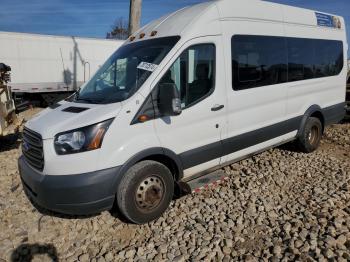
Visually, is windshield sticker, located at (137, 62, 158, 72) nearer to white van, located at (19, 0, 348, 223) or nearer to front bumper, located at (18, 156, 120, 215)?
white van, located at (19, 0, 348, 223)

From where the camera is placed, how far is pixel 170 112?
4.15 m

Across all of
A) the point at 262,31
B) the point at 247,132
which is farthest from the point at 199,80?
the point at 262,31

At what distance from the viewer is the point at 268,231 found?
4.18 meters

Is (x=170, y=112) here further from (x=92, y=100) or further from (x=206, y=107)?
(x=92, y=100)

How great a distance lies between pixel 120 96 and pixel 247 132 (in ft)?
7.30

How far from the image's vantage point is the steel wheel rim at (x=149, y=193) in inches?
169

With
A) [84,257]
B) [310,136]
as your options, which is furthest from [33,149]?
[310,136]

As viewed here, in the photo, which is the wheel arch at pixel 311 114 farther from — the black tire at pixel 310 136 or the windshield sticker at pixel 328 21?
the windshield sticker at pixel 328 21

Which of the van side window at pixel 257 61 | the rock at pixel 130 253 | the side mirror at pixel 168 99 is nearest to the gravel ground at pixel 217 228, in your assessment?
the rock at pixel 130 253

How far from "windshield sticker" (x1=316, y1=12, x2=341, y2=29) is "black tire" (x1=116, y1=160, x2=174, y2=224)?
4.70m

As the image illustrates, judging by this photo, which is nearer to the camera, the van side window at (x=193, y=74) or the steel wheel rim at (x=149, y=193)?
the steel wheel rim at (x=149, y=193)

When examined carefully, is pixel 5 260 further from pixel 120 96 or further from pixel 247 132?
pixel 247 132

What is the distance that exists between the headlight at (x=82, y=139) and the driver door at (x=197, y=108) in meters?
0.74

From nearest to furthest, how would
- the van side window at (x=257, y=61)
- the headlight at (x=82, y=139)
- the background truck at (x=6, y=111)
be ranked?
1. the headlight at (x=82, y=139)
2. the van side window at (x=257, y=61)
3. the background truck at (x=6, y=111)
